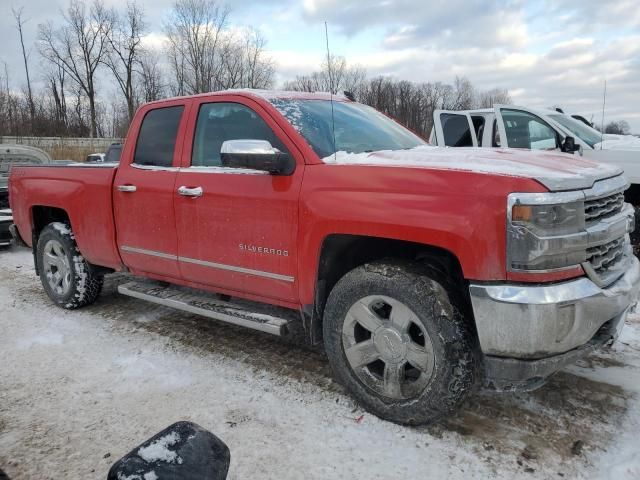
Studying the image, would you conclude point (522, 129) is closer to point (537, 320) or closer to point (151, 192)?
point (151, 192)

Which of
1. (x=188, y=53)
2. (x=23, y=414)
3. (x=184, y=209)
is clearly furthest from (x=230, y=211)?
(x=188, y=53)

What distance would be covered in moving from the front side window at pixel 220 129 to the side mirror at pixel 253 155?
0.34m

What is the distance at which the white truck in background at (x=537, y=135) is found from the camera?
6.77 metres

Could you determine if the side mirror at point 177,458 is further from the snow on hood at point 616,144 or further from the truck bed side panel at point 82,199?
the snow on hood at point 616,144

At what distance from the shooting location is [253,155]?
10.1 feet

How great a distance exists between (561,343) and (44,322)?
4300mm

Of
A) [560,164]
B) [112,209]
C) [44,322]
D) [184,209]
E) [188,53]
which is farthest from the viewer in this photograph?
[188,53]

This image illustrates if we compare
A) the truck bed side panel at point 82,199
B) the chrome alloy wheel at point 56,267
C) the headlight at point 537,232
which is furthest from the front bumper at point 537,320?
the chrome alloy wheel at point 56,267

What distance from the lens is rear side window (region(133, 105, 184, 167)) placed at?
4.09 m

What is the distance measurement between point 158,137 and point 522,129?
6024 mm

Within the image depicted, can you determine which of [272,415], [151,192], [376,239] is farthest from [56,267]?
[376,239]

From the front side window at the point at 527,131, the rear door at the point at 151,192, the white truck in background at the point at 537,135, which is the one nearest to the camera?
the rear door at the point at 151,192

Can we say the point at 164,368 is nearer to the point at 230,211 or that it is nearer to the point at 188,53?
the point at 230,211

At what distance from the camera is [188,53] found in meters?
38.5
